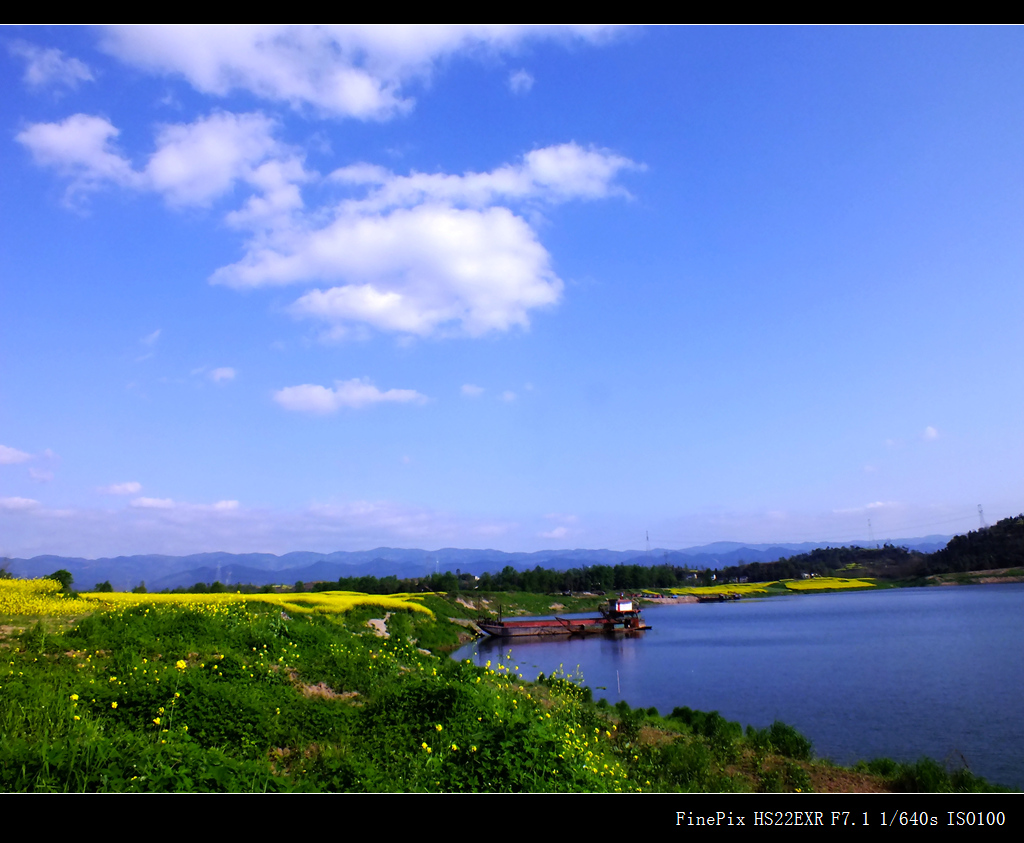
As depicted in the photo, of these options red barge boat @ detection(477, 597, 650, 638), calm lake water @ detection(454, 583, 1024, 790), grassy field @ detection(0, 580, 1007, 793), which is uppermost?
grassy field @ detection(0, 580, 1007, 793)

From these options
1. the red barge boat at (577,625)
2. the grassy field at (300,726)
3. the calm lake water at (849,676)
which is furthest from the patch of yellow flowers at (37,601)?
the red barge boat at (577,625)

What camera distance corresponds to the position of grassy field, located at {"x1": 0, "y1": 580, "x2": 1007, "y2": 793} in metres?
5.04

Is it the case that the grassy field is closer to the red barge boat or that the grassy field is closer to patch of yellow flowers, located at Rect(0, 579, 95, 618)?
patch of yellow flowers, located at Rect(0, 579, 95, 618)

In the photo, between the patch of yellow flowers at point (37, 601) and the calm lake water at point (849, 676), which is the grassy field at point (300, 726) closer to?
the patch of yellow flowers at point (37, 601)

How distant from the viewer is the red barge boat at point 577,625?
163 ft

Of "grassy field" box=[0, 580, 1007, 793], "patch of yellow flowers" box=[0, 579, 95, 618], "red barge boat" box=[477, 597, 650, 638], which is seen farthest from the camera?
"red barge boat" box=[477, 597, 650, 638]

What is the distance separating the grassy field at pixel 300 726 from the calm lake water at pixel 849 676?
450 centimetres

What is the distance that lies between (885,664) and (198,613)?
3007cm

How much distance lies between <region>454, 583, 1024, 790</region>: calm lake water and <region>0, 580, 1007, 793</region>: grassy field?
4.50 metres

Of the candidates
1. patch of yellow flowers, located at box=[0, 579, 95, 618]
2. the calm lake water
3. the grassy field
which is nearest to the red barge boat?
the calm lake water

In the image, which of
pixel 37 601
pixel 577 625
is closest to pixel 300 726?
pixel 37 601

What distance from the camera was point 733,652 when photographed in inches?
1364

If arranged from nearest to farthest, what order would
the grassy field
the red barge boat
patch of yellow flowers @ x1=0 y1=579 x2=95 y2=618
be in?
1. the grassy field
2. patch of yellow flowers @ x1=0 y1=579 x2=95 y2=618
3. the red barge boat
